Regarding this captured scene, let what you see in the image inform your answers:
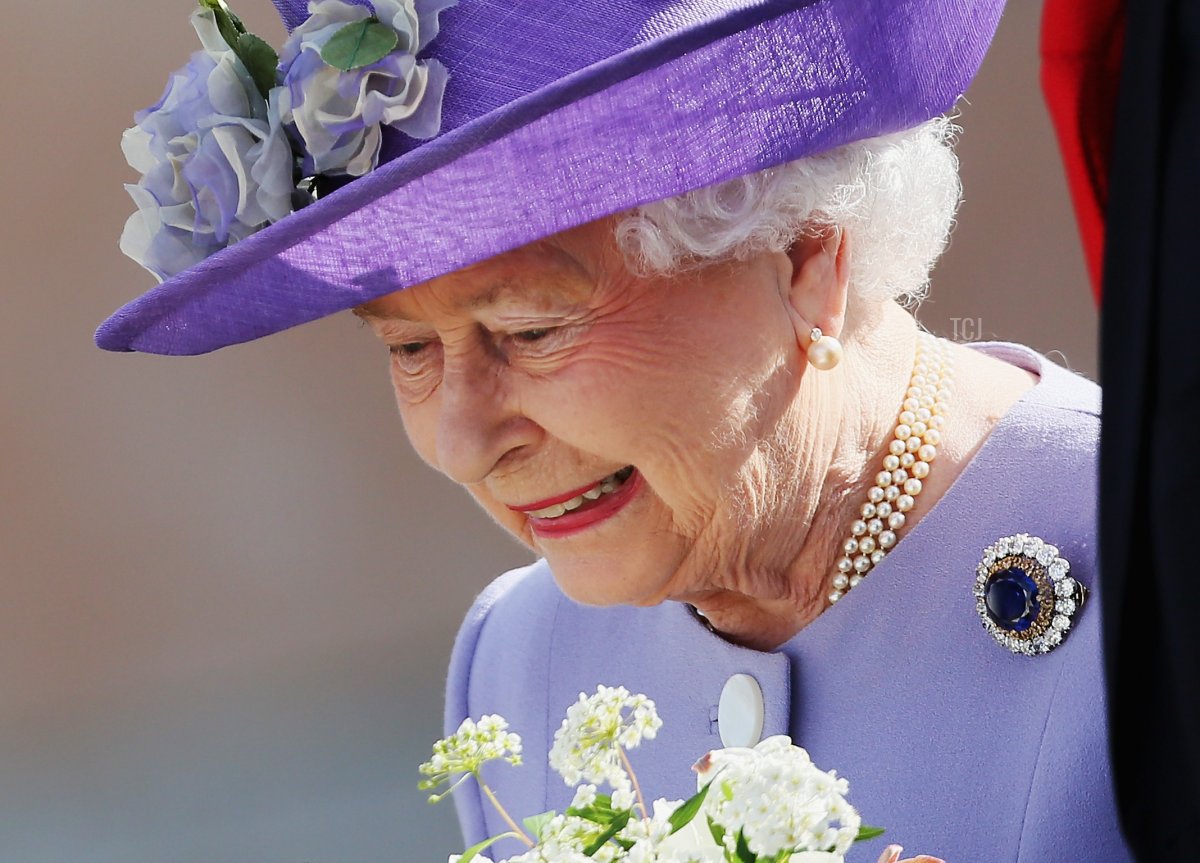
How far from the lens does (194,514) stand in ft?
17.5

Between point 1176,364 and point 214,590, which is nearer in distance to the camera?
point 1176,364

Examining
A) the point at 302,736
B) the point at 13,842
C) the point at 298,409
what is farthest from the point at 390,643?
the point at 13,842

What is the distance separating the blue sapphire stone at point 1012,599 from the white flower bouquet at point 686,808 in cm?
48

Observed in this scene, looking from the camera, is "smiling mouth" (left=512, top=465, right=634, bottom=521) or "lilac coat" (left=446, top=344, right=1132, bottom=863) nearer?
"lilac coat" (left=446, top=344, right=1132, bottom=863)

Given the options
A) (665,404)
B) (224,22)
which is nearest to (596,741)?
(665,404)

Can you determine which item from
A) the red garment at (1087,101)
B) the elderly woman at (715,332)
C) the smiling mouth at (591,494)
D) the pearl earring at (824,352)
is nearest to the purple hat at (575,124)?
the elderly woman at (715,332)

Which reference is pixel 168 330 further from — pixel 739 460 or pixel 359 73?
pixel 739 460

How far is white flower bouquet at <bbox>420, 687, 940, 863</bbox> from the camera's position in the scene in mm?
927

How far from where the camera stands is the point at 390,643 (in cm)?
558

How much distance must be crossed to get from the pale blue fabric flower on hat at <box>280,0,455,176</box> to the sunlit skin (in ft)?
0.57

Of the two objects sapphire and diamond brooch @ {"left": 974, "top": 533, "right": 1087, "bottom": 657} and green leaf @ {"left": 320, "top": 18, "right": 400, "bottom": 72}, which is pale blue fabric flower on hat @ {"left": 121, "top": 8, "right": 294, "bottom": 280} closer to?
green leaf @ {"left": 320, "top": 18, "right": 400, "bottom": 72}

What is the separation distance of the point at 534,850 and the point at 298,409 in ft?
15.1

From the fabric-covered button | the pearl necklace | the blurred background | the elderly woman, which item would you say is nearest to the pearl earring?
the elderly woman

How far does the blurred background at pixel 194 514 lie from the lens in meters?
5.00
